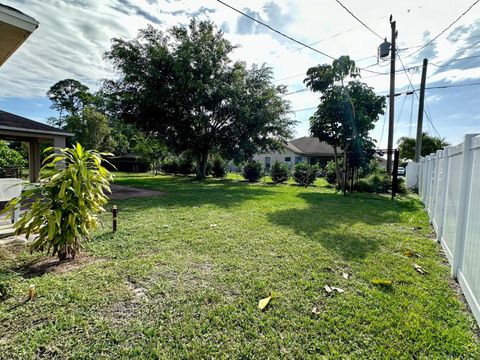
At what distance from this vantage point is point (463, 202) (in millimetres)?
2680

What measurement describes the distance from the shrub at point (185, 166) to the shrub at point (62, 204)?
18.3 metres

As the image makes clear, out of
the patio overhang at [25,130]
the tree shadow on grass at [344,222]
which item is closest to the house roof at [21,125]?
the patio overhang at [25,130]

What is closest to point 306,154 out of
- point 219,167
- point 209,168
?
point 219,167

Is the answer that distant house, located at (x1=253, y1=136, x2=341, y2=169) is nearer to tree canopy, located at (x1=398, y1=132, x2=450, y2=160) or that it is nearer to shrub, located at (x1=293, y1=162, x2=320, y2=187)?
tree canopy, located at (x1=398, y1=132, x2=450, y2=160)

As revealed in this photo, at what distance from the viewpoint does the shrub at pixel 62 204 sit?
9.59 feet

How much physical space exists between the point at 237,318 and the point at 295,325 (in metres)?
0.50

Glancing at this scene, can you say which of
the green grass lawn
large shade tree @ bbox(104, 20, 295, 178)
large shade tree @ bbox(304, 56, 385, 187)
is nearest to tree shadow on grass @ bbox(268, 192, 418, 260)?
the green grass lawn

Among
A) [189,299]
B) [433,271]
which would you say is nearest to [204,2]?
[189,299]

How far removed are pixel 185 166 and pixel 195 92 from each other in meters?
9.22

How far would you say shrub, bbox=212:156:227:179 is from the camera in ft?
62.6

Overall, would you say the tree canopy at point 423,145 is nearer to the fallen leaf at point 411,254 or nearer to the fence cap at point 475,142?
the fallen leaf at point 411,254

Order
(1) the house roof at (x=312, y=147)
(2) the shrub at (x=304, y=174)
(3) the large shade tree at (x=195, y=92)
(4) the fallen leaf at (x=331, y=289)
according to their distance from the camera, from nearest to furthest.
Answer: (4) the fallen leaf at (x=331, y=289) < (3) the large shade tree at (x=195, y=92) < (2) the shrub at (x=304, y=174) < (1) the house roof at (x=312, y=147)

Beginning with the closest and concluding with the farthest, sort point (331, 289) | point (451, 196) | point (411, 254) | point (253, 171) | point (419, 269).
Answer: point (331, 289), point (419, 269), point (451, 196), point (411, 254), point (253, 171)

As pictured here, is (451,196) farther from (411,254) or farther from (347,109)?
(347,109)
